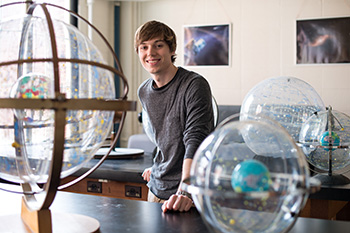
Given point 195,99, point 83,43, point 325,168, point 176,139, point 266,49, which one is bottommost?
point 325,168

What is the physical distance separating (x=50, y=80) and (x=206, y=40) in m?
6.22

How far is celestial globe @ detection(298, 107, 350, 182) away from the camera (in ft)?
8.07

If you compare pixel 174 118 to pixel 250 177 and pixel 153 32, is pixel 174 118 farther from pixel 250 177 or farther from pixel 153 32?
pixel 250 177

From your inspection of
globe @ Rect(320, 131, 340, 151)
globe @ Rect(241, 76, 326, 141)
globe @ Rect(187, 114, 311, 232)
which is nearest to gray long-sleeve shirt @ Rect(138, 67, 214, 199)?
globe @ Rect(320, 131, 340, 151)

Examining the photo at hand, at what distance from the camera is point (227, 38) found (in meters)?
7.22

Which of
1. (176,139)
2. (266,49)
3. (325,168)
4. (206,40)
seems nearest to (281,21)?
(266,49)

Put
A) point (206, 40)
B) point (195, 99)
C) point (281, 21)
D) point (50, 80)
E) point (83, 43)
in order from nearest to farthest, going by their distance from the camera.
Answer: point (50, 80)
point (83, 43)
point (195, 99)
point (281, 21)
point (206, 40)

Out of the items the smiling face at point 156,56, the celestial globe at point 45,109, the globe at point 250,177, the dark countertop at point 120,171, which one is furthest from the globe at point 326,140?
the globe at point 250,177

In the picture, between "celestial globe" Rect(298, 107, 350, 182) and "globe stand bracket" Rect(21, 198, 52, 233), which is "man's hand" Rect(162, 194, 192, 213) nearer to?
"globe stand bracket" Rect(21, 198, 52, 233)

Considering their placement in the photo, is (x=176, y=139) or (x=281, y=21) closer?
(x=176, y=139)

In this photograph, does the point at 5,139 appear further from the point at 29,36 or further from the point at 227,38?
the point at 227,38

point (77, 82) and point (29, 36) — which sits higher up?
point (29, 36)

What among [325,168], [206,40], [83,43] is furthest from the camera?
[206,40]

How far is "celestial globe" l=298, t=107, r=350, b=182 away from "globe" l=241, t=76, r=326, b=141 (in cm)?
21
